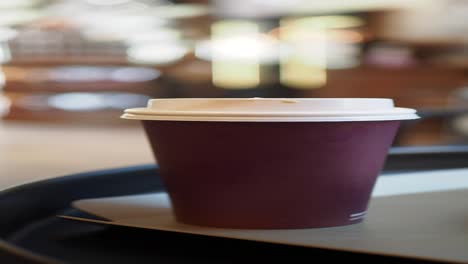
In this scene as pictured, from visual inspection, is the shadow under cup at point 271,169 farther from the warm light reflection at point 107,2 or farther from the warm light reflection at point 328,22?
the warm light reflection at point 107,2

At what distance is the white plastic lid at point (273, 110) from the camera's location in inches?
19.8

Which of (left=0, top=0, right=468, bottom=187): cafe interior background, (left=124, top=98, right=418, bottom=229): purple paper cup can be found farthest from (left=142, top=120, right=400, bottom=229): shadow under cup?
(left=0, top=0, right=468, bottom=187): cafe interior background

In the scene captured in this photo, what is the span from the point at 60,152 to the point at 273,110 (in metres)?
2.35

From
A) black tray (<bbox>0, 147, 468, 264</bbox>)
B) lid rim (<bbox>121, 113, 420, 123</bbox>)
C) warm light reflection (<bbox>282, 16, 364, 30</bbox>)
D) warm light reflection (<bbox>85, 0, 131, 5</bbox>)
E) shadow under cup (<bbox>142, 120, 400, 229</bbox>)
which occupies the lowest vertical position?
warm light reflection (<bbox>282, 16, 364, 30</bbox>)

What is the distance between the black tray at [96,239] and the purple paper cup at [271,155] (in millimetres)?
36

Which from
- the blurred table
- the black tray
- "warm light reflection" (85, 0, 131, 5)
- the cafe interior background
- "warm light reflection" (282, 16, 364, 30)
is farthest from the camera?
"warm light reflection" (85, 0, 131, 5)

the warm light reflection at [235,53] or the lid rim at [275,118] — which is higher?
the lid rim at [275,118]

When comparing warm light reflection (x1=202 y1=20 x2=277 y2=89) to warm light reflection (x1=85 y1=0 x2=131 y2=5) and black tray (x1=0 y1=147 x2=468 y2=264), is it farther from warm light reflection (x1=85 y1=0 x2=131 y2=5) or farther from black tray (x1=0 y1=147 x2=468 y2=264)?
black tray (x1=0 y1=147 x2=468 y2=264)

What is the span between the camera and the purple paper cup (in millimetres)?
512

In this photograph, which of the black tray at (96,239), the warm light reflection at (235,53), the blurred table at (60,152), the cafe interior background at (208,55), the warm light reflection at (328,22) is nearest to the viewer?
the black tray at (96,239)

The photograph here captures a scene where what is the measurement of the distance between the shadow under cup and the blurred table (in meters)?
0.78

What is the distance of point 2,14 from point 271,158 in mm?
5365

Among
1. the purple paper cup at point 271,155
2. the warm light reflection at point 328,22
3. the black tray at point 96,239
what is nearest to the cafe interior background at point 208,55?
the warm light reflection at point 328,22

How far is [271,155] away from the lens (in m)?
0.52
